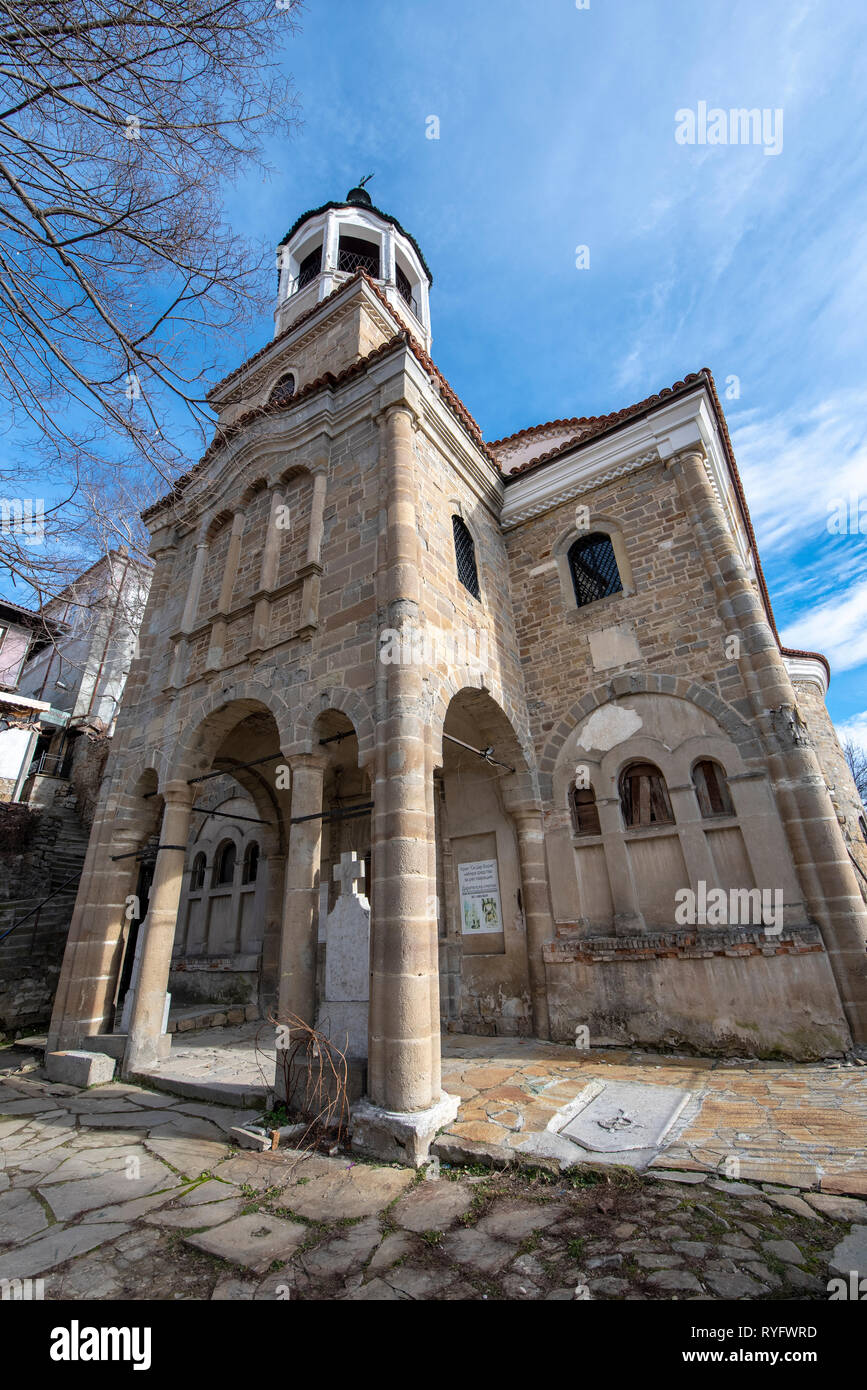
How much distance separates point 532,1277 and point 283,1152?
247 centimetres

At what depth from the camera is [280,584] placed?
7707 millimetres

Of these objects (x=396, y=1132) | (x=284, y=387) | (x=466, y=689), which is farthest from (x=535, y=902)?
(x=284, y=387)

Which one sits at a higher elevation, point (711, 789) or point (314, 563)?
point (314, 563)

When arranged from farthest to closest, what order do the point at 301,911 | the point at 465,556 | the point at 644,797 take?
the point at 465,556 → the point at 644,797 → the point at 301,911

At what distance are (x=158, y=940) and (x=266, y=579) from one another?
4.85m

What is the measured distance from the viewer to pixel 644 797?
7504 mm

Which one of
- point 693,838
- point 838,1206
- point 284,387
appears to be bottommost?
point 838,1206

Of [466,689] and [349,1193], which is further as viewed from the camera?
[466,689]

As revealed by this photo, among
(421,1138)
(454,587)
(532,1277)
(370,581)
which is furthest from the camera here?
(454,587)

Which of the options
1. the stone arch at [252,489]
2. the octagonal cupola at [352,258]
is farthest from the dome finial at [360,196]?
the stone arch at [252,489]

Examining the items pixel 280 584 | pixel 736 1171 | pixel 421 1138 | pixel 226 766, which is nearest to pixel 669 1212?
pixel 736 1171

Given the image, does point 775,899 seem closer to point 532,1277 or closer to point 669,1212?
point 669,1212

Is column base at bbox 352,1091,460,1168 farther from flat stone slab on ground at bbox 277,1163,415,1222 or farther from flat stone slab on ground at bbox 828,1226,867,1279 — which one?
flat stone slab on ground at bbox 828,1226,867,1279

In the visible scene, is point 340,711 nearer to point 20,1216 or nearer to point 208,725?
point 208,725
